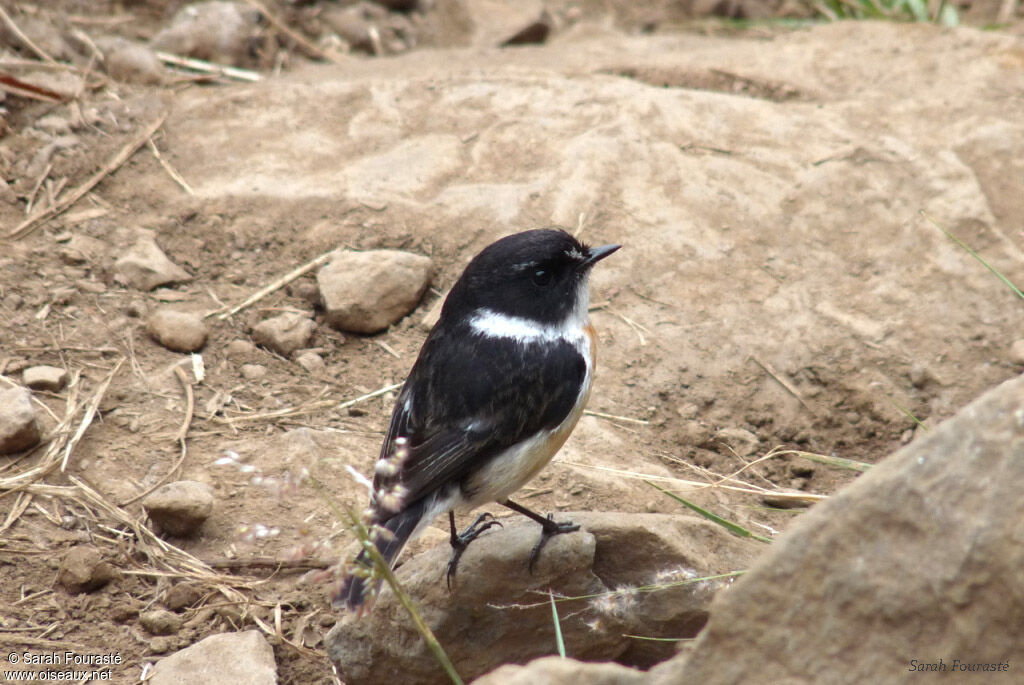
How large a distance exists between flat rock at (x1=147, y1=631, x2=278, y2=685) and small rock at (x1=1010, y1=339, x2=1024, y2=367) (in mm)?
3996

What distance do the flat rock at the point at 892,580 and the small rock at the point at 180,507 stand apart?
2445 mm

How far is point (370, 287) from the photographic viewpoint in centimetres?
549

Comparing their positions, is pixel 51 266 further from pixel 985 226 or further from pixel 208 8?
pixel 985 226

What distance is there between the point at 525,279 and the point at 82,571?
2.15 m

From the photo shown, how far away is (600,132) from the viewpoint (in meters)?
6.36

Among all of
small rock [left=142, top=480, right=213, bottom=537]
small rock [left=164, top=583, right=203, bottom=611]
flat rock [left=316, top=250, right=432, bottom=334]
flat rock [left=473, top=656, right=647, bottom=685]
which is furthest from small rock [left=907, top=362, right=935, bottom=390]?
small rock [left=164, top=583, right=203, bottom=611]

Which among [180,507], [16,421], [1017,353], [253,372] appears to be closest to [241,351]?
[253,372]

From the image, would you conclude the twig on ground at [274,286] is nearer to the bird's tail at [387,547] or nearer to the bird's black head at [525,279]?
the bird's black head at [525,279]

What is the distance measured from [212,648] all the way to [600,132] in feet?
13.4

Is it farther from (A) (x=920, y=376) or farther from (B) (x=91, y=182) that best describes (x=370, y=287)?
(A) (x=920, y=376)

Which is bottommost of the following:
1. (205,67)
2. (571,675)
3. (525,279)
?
(205,67)

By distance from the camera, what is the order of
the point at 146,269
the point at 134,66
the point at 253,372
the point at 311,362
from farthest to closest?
the point at 134,66
the point at 146,269
the point at 311,362
the point at 253,372

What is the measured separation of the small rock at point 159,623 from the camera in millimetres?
3797

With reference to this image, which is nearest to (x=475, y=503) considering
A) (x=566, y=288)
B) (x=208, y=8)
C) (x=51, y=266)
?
(x=566, y=288)
